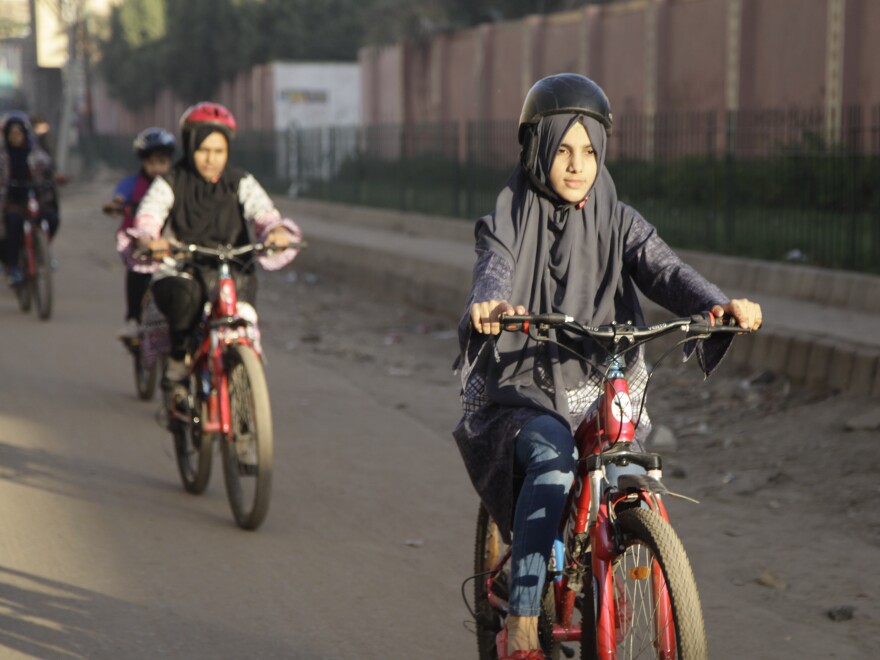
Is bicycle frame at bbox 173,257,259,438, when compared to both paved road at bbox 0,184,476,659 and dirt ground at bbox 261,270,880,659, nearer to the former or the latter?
paved road at bbox 0,184,476,659

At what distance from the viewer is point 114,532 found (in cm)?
621

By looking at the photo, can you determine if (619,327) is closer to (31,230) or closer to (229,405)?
(229,405)

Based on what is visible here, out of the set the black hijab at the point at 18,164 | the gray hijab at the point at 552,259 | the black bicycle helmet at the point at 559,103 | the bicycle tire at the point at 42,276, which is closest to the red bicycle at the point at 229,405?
the gray hijab at the point at 552,259

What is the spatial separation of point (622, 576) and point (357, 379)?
709cm

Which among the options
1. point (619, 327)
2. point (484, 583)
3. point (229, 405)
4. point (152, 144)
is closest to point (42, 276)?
point (152, 144)

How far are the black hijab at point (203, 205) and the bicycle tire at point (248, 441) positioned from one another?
2.77ft

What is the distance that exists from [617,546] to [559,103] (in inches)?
45.9

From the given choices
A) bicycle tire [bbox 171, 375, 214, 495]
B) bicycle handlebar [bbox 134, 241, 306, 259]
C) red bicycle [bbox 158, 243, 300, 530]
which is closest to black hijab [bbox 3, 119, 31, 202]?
bicycle tire [bbox 171, 375, 214, 495]

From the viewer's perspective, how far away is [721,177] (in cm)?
1459

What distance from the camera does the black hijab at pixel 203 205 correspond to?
7016 mm

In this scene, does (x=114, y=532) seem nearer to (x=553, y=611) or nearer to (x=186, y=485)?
(x=186, y=485)

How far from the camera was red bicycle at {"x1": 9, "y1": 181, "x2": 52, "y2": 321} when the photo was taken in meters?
13.0

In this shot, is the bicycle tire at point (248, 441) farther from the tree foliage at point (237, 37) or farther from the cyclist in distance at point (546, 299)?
the tree foliage at point (237, 37)

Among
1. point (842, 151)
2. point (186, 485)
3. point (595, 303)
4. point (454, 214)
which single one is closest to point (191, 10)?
point (454, 214)
